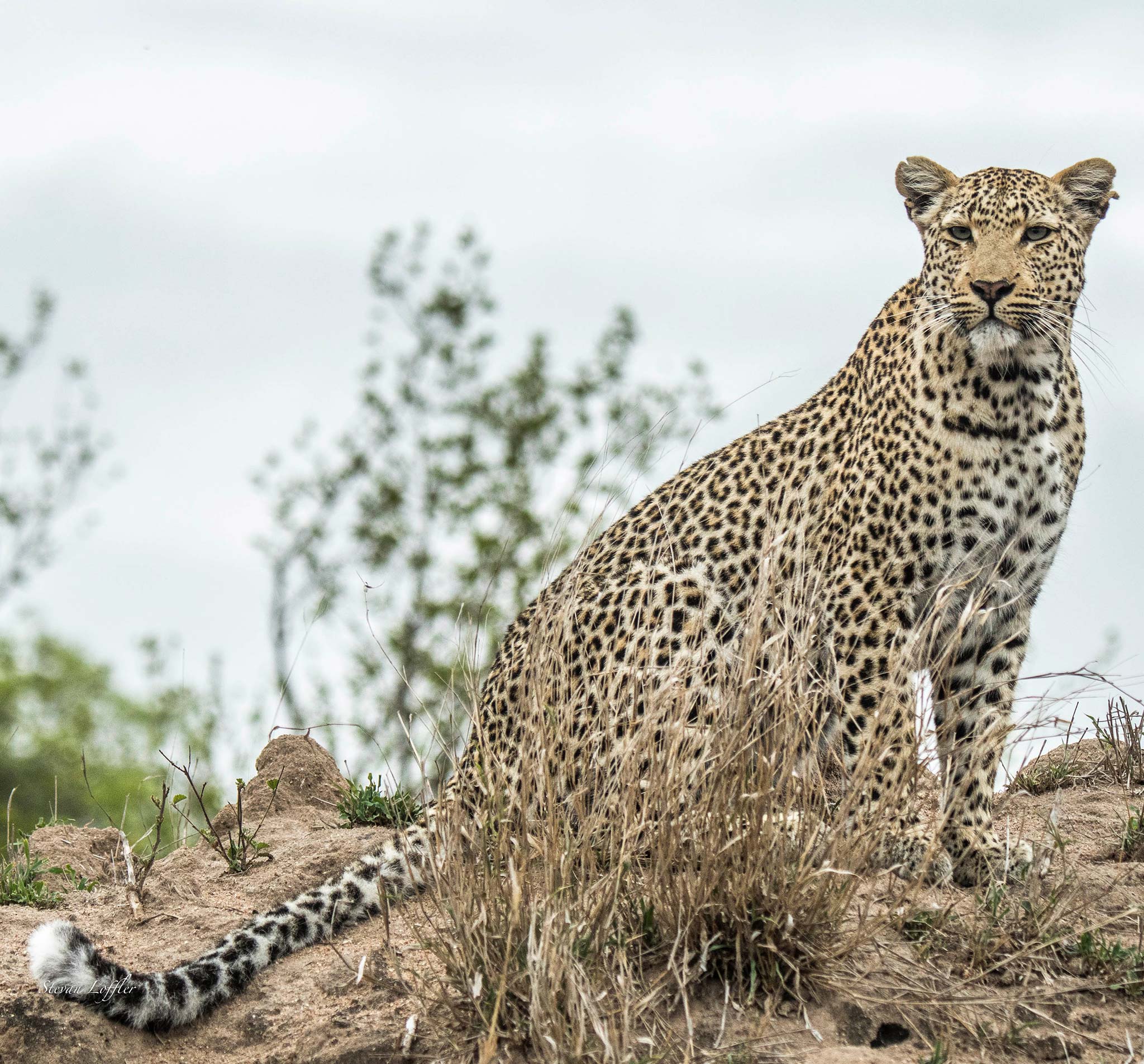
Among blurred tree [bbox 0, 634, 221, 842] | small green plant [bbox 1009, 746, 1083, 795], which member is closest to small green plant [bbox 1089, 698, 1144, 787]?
small green plant [bbox 1009, 746, 1083, 795]

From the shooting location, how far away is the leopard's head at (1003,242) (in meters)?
6.34

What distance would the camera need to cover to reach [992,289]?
20.6 ft

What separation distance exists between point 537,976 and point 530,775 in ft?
2.40

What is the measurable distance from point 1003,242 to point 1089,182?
81 cm

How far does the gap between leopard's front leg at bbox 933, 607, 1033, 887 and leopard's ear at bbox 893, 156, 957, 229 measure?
2.01 m

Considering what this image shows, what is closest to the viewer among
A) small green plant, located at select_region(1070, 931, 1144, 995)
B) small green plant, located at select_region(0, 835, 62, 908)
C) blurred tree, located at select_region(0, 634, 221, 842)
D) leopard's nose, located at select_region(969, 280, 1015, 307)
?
small green plant, located at select_region(1070, 931, 1144, 995)

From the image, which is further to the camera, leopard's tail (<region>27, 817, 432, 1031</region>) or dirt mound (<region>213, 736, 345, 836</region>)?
dirt mound (<region>213, 736, 345, 836</region>)

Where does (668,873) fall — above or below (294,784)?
above

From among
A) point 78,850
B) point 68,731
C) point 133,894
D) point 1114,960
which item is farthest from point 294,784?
point 68,731

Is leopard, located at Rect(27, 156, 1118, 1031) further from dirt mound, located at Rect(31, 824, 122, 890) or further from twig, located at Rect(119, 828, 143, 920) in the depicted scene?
dirt mound, located at Rect(31, 824, 122, 890)

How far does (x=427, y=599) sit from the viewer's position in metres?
20.3

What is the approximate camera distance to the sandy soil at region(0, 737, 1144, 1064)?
16.0ft

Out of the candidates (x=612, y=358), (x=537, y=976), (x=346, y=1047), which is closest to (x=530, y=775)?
(x=537, y=976)

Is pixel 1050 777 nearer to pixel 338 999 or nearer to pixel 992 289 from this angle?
pixel 992 289
